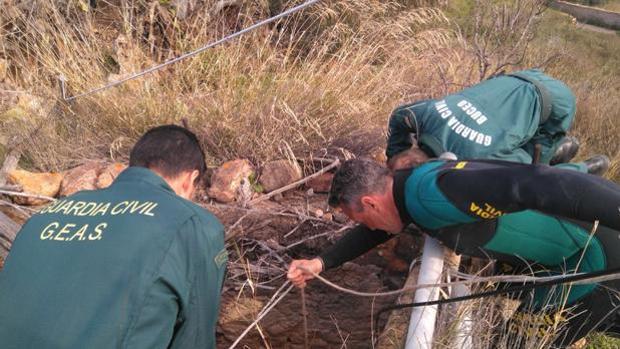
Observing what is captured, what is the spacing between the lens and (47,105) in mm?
4594

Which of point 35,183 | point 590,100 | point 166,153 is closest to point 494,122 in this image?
point 166,153

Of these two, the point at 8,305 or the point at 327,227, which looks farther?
the point at 327,227

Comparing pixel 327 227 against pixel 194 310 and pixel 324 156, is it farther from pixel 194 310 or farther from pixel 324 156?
pixel 194 310

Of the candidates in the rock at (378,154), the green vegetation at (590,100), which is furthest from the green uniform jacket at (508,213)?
the green vegetation at (590,100)

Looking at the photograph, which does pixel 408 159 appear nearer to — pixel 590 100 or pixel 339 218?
pixel 339 218

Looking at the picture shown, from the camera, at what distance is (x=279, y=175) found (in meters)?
3.54

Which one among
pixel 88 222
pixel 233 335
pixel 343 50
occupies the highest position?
pixel 88 222

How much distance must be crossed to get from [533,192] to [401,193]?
0.49m

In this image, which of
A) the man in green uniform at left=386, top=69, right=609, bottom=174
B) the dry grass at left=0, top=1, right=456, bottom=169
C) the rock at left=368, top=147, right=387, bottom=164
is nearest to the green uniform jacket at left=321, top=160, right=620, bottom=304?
the man in green uniform at left=386, top=69, right=609, bottom=174

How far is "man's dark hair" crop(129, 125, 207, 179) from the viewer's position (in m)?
1.91

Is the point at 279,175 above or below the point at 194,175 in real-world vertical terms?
below

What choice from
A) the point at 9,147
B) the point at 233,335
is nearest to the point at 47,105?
the point at 9,147

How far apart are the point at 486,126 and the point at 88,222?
1.88m

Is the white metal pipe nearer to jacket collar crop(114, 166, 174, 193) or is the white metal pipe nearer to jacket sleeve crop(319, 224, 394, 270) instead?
jacket sleeve crop(319, 224, 394, 270)
